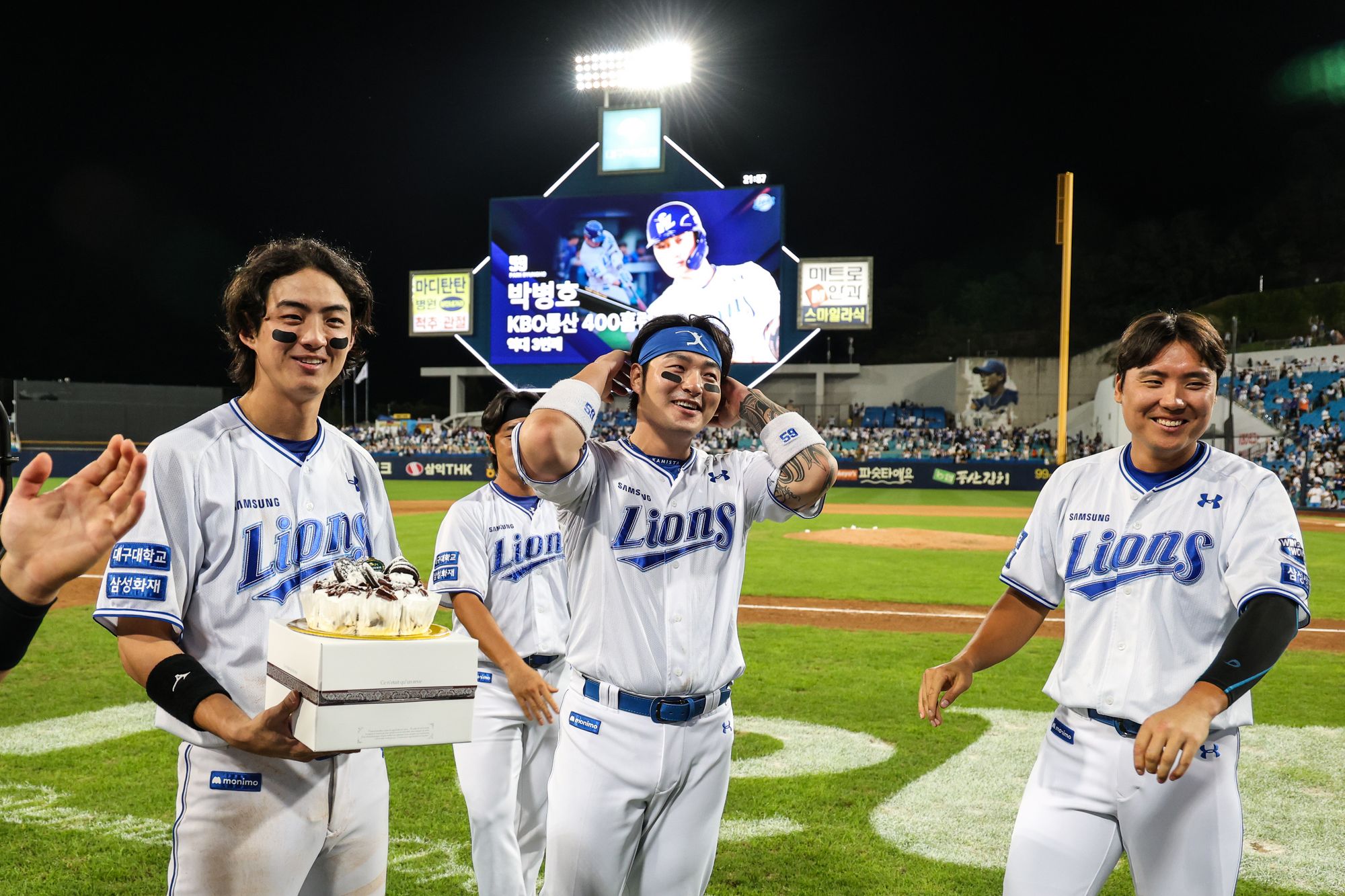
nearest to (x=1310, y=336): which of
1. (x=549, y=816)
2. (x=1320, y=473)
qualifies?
(x=1320, y=473)

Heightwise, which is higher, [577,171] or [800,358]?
[577,171]

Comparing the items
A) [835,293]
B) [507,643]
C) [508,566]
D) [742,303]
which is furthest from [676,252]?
[507,643]

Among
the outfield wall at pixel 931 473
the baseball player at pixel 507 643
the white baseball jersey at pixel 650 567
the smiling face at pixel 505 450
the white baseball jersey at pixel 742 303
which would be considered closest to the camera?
the white baseball jersey at pixel 650 567

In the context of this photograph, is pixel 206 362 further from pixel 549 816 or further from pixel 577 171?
pixel 549 816

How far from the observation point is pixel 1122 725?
9.62 ft

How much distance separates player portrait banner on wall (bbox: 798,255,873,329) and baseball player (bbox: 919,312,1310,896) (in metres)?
30.6

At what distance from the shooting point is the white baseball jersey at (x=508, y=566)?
4.12 metres

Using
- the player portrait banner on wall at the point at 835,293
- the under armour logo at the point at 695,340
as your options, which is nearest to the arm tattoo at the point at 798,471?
the under armour logo at the point at 695,340

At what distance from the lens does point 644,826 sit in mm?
3035

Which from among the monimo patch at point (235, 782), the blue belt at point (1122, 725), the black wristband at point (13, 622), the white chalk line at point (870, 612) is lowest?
the white chalk line at point (870, 612)

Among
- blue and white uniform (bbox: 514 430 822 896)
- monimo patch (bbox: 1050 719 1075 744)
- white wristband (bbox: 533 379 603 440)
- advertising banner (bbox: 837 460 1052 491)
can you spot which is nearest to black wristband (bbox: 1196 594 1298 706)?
monimo patch (bbox: 1050 719 1075 744)

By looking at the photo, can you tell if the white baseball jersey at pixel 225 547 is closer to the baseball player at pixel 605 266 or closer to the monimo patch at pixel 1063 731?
the monimo patch at pixel 1063 731

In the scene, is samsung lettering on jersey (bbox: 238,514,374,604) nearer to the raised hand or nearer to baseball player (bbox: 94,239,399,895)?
baseball player (bbox: 94,239,399,895)

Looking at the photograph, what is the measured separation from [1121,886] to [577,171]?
3263 centimetres
